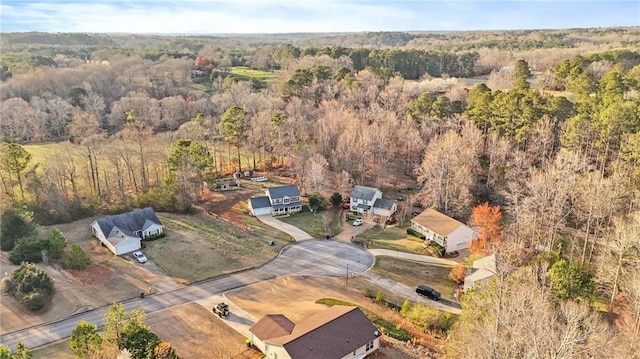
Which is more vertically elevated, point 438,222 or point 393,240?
point 438,222

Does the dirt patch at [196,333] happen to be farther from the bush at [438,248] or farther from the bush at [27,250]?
the bush at [438,248]

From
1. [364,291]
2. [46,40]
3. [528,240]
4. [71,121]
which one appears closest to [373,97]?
[528,240]

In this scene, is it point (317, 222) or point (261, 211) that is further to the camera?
point (261, 211)

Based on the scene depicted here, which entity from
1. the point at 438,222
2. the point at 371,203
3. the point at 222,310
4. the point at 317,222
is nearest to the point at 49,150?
the point at 317,222

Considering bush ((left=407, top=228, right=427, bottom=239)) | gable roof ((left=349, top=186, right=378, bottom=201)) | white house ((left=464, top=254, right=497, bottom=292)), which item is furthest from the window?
gable roof ((left=349, top=186, right=378, bottom=201))

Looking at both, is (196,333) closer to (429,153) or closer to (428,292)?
(428,292)

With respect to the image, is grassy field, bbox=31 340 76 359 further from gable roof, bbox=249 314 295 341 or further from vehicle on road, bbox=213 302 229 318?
gable roof, bbox=249 314 295 341

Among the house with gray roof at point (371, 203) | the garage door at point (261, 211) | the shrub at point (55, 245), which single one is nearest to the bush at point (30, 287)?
the shrub at point (55, 245)
